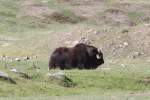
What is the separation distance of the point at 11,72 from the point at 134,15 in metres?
41.2

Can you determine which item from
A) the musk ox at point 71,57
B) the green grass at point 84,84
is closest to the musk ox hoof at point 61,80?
the green grass at point 84,84

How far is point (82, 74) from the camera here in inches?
1058

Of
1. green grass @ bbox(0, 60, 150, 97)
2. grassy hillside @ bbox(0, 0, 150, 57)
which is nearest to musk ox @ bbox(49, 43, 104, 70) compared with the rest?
green grass @ bbox(0, 60, 150, 97)

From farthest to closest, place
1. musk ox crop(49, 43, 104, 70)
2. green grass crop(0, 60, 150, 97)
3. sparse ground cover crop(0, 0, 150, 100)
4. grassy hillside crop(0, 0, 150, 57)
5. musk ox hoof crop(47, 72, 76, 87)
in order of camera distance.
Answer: grassy hillside crop(0, 0, 150, 57) → musk ox crop(49, 43, 104, 70) → musk ox hoof crop(47, 72, 76, 87) → sparse ground cover crop(0, 0, 150, 100) → green grass crop(0, 60, 150, 97)

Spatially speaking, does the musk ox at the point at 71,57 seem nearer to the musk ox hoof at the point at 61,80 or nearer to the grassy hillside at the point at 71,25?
the musk ox hoof at the point at 61,80

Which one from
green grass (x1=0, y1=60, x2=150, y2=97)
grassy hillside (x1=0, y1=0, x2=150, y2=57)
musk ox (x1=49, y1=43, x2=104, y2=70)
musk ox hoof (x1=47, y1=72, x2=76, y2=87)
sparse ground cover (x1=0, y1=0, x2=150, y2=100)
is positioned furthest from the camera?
grassy hillside (x1=0, y1=0, x2=150, y2=57)

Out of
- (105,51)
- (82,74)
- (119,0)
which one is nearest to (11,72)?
(82,74)

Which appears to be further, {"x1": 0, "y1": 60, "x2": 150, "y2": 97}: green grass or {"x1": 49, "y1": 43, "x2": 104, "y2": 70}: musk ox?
{"x1": 49, "y1": 43, "x2": 104, "y2": 70}: musk ox

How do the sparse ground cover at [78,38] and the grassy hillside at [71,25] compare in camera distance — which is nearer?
the sparse ground cover at [78,38]

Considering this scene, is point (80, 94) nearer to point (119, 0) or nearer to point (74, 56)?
point (74, 56)

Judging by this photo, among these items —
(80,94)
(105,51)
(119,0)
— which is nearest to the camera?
(80,94)

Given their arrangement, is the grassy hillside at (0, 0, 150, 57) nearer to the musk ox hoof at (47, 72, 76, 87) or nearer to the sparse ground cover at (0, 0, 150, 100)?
the sparse ground cover at (0, 0, 150, 100)

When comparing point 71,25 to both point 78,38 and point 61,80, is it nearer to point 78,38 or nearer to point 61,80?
point 78,38

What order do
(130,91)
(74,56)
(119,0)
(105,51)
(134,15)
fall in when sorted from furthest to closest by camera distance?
(119,0) → (134,15) → (105,51) → (74,56) → (130,91)
